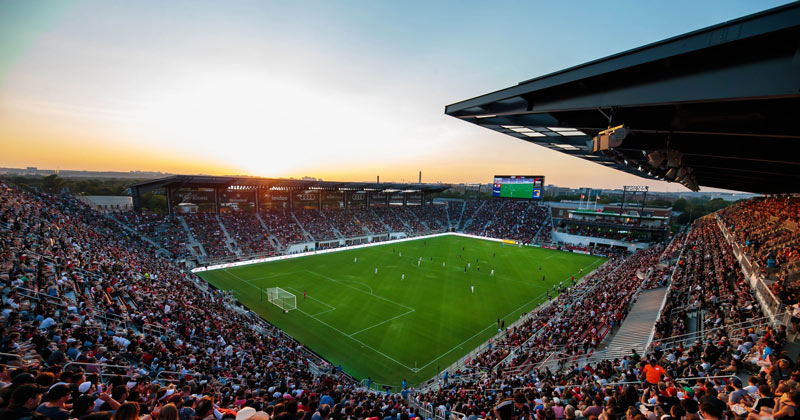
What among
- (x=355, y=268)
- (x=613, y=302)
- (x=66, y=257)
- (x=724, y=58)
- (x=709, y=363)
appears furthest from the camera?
(x=355, y=268)

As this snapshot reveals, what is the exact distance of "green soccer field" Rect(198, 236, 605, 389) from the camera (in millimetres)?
17578

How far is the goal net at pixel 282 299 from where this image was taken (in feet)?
75.9

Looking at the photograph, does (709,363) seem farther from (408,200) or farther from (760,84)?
(408,200)

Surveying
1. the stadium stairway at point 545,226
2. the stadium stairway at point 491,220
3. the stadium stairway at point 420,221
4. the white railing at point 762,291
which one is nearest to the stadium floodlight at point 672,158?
the white railing at point 762,291

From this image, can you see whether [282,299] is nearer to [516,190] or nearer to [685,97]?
[685,97]

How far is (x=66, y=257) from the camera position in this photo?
13906mm

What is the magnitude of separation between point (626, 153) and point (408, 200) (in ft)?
209

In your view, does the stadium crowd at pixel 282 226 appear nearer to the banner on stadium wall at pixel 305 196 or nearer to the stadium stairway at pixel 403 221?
the banner on stadium wall at pixel 305 196

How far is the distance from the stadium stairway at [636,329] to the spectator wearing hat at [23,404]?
661 inches

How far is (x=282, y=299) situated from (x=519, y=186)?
46.6 m

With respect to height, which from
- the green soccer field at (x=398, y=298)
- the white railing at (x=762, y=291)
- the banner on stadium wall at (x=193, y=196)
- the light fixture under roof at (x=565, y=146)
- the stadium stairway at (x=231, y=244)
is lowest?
the green soccer field at (x=398, y=298)

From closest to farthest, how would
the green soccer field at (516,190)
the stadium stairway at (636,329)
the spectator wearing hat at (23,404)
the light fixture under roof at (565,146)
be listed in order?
the spectator wearing hat at (23,404) → the light fixture under roof at (565,146) → the stadium stairway at (636,329) → the green soccer field at (516,190)

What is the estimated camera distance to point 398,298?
25922mm

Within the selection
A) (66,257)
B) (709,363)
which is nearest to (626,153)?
(709,363)
